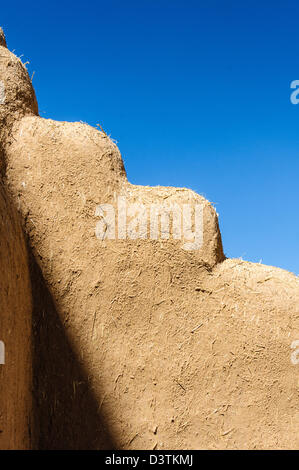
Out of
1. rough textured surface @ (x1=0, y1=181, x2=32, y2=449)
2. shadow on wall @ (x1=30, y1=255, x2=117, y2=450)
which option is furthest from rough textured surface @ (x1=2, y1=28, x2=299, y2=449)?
rough textured surface @ (x1=0, y1=181, x2=32, y2=449)

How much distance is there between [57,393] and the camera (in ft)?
15.5

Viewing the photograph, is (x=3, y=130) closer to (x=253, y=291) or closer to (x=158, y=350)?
(x=158, y=350)

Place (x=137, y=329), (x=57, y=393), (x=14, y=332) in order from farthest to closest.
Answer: (x=137, y=329)
(x=57, y=393)
(x=14, y=332)

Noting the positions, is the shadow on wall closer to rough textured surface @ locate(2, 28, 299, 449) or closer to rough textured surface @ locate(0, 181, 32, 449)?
rough textured surface @ locate(2, 28, 299, 449)

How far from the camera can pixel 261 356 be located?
4.89m

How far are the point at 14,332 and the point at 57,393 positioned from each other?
935 millimetres

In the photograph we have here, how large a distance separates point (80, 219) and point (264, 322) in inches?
88.2

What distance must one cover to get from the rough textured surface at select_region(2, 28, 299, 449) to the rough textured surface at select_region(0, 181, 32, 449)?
202 mm

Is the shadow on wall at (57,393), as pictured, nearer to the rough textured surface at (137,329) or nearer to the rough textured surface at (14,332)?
the rough textured surface at (137,329)

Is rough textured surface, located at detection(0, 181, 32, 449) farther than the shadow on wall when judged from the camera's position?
No

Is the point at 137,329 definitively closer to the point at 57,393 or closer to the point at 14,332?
the point at 57,393

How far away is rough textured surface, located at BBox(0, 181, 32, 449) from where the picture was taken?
3.97 metres

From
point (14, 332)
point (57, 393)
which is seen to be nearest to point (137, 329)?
point (57, 393)

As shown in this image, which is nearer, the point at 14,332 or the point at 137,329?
the point at 14,332
